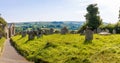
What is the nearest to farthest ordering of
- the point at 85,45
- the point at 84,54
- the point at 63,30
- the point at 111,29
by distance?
the point at 84,54
the point at 85,45
the point at 63,30
the point at 111,29

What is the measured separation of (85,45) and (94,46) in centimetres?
108

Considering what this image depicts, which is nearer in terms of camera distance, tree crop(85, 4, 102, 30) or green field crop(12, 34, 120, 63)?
green field crop(12, 34, 120, 63)

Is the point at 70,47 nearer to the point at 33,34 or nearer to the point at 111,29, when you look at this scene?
the point at 33,34

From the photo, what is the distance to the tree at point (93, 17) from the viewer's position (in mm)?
72062

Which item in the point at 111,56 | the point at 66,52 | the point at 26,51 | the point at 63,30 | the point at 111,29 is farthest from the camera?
the point at 111,29

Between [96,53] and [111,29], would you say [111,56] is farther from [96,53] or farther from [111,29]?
[111,29]

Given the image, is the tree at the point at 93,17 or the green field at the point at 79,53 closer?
the green field at the point at 79,53

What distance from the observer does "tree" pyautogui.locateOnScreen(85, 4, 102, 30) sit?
236ft

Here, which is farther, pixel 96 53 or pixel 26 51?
pixel 26 51

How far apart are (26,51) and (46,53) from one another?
6135 millimetres

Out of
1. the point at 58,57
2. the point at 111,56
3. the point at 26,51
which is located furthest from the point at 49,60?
the point at 26,51

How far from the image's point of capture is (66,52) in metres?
28.6

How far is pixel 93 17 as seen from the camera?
243ft

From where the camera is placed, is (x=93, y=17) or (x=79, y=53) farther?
(x=93, y=17)
